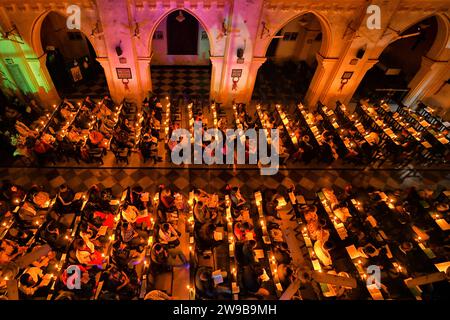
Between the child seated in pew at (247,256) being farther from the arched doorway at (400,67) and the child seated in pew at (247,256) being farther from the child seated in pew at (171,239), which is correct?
the arched doorway at (400,67)

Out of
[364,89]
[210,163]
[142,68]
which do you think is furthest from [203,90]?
[364,89]

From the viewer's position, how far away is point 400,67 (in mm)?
19031

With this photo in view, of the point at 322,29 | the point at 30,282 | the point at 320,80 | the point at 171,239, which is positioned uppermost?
the point at 322,29

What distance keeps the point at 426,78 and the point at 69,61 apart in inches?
885

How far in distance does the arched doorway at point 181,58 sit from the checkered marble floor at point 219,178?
6463mm

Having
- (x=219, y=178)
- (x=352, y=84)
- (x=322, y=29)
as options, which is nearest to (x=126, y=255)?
(x=219, y=178)

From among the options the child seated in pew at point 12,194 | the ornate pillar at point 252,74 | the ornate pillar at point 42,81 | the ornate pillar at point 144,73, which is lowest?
the child seated in pew at point 12,194

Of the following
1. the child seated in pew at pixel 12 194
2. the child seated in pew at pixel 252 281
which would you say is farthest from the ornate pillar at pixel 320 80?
the child seated in pew at pixel 12 194

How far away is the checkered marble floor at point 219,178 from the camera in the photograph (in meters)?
11.1

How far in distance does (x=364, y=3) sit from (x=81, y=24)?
43.5 feet

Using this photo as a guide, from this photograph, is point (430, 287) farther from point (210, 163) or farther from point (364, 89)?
point (364, 89)

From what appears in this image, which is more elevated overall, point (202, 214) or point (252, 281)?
point (202, 214)

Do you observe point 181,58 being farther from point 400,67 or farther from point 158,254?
point 400,67
